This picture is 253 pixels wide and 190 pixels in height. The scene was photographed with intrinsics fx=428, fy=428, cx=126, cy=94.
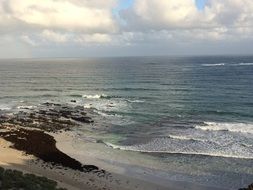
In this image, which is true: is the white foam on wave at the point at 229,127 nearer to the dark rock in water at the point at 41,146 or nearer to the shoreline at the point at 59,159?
the shoreline at the point at 59,159

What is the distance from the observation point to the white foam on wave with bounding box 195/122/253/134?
4731 cm

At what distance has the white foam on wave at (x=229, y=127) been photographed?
47312mm

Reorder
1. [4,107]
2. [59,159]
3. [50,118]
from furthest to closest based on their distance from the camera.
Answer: [4,107] → [50,118] → [59,159]

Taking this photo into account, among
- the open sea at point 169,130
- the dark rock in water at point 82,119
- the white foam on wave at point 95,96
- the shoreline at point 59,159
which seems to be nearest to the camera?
the shoreline at point 59,159

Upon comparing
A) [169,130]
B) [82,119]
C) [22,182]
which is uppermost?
[22,182]

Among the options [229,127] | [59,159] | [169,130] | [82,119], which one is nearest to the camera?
[59,159]

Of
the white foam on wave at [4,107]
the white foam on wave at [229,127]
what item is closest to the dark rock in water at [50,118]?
the white foam on wave at [4,107]

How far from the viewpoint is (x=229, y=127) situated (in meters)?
48.9

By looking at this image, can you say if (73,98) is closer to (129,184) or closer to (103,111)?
(103,111)

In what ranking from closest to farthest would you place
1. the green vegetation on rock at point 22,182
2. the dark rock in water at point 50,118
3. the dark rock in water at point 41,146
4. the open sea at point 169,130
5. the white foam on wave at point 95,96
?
the green vegetation on rock at point 22,182 → the open sea at point 169,130 → the dark rock in water at point 41,146 → the dark rock in water at point 50,118 → the white foam on wave at point 95,96

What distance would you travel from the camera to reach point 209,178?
107 feet

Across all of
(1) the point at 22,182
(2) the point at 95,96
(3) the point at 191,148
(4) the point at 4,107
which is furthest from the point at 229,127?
(4) the point at 4,107

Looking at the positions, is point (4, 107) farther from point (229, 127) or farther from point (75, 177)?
point (75, 177)

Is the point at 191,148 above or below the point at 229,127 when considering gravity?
below
